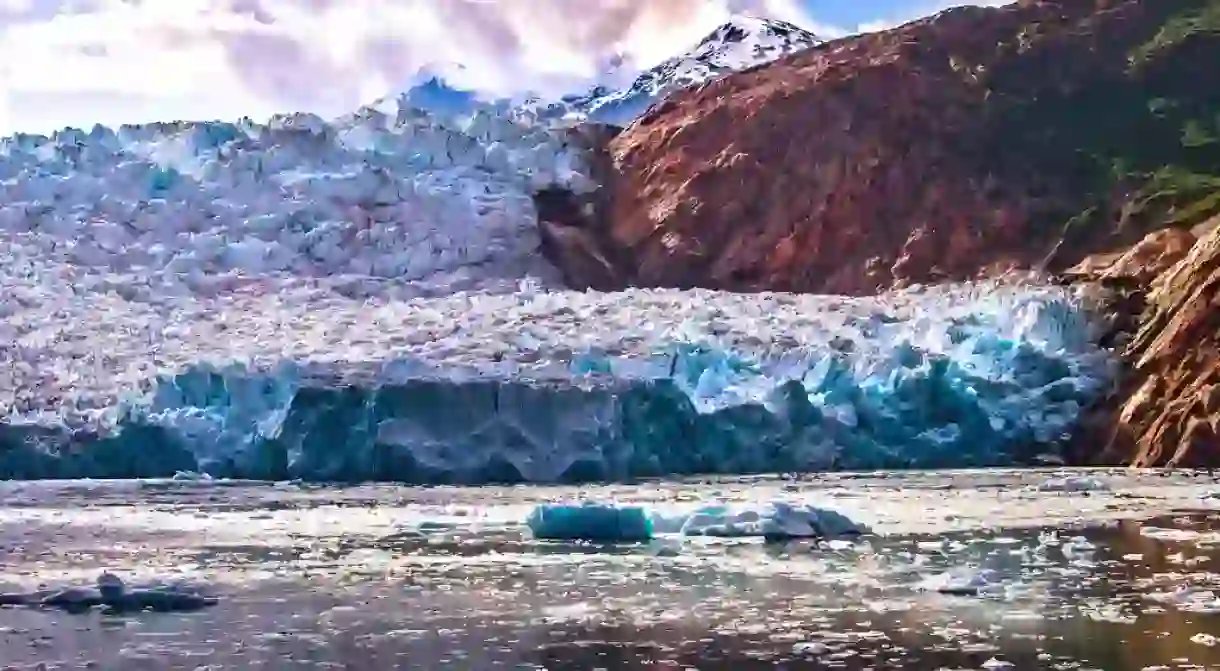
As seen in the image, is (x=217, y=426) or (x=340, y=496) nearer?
(x=340, y=496)

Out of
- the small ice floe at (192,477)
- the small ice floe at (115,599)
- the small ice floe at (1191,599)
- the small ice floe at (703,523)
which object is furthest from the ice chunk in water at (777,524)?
the small ice floe at (192,477)

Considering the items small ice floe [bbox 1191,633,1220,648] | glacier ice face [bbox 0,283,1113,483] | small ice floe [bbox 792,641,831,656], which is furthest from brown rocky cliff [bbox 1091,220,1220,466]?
small ice floe [bbox 792,641,831,656]

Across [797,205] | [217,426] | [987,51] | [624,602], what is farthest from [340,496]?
[987,51]

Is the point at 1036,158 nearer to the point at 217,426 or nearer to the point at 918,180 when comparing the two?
the point at 918,180

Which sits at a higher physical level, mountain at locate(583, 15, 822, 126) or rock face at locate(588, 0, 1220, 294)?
mountain at locate(583, 15, 822, 126)

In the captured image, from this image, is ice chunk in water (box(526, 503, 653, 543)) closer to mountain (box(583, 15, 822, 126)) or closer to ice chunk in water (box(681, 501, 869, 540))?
ice chunk in water (box(681, 501, 869, 540))

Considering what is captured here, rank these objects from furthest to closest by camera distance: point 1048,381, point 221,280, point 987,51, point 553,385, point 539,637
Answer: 1. point 987,51
2. point 221,280
3. point 1048,381
4. point 553,385
5. point 539,637

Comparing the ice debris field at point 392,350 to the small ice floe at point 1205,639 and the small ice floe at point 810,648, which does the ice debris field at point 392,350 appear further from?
the small ice floe at point 1205,639
